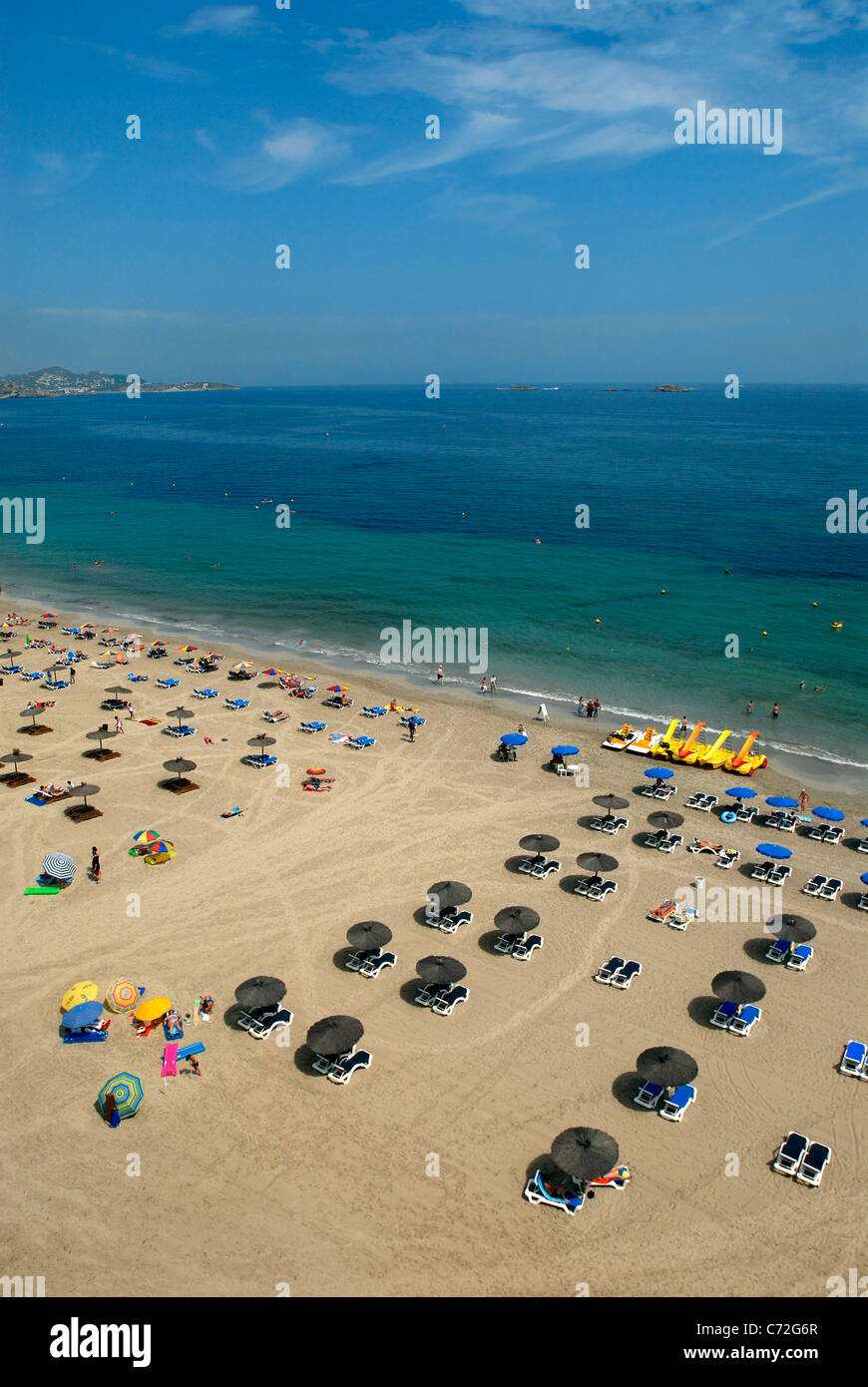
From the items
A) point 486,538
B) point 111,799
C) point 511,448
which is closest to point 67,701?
point 111,799

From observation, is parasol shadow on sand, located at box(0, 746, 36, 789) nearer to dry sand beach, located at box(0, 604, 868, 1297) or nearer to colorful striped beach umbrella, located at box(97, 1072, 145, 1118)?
dry sand beach, located at box(0, 604, 868, 1297)

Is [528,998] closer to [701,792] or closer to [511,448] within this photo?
[701,792]

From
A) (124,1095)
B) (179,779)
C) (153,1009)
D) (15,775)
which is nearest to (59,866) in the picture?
(153,1009)

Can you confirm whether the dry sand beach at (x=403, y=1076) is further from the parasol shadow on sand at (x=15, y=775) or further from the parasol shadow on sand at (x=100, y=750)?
the parasol shadow on sand at (x=100, y=750)

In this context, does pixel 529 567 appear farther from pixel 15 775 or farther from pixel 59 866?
pixel 59 866

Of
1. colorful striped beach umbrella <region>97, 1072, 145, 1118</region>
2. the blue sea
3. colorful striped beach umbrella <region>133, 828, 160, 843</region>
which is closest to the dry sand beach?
colorful striped beach umbrella <region>97, 1072, 145, 1118</region>
